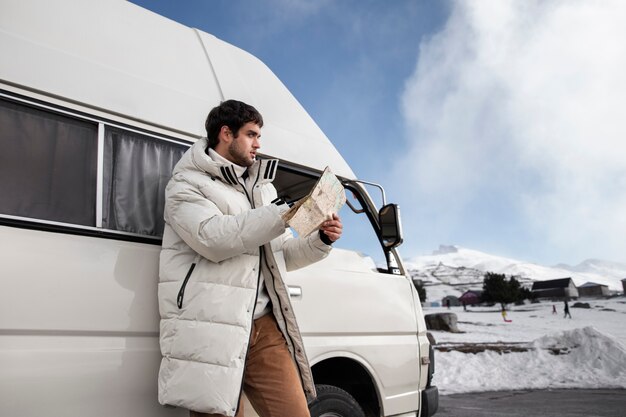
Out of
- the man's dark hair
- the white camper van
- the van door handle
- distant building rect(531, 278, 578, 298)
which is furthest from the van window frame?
distant building rect(531, 278, 578, 298)

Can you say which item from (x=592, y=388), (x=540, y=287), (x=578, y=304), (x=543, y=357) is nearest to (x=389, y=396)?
(x=592, y=388)

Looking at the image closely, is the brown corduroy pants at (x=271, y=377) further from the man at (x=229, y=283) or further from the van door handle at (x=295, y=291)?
the van door handle at (x=295, y=291)

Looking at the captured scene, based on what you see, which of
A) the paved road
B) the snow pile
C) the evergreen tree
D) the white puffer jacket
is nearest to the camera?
the white puffer jacket

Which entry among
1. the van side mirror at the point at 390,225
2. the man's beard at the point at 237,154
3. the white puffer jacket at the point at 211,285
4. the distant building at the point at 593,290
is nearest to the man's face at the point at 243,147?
the man's beard at the point at 237,154

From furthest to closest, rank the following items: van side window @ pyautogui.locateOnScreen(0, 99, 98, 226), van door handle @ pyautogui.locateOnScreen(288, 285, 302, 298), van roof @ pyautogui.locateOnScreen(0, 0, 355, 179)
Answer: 1. van door handle @ pyautogui.locateOnScreen(288, 285, 302, 298)
2. van roof @ pyautogui.locateOnScreen(0, 0, 355, 179)
3. van side window @ pyautogui.locateOnScreen(0, 99, 98, 226)

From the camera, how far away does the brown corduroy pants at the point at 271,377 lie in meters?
2.11

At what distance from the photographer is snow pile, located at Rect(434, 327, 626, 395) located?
32.0 feet

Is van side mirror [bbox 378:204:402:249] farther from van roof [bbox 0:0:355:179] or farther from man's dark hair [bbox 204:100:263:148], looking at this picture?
man's dark hair [bbox 204:100:263:148]

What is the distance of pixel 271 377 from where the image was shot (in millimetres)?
2152

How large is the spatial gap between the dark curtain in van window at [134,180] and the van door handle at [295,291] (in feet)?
2.54

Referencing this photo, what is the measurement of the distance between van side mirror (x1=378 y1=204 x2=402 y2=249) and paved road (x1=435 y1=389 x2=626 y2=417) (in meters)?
4.46

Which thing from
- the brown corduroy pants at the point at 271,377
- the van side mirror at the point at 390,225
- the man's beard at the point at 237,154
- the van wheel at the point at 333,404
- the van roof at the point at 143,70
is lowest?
the van wheel at the point at 333,404

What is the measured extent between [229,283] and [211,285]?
0.08 metres

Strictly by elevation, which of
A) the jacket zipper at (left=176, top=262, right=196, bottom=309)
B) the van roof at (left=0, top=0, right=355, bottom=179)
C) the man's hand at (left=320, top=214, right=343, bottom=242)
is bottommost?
the jacket zipper at (left=176, top=262, right=196, bottom=309)
